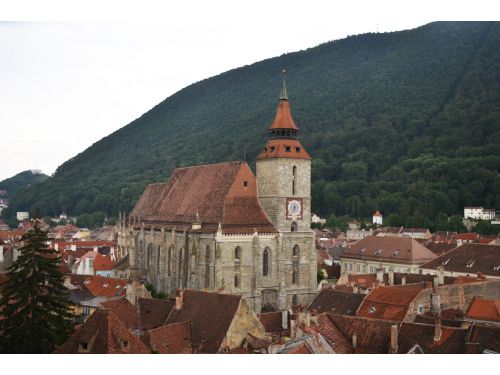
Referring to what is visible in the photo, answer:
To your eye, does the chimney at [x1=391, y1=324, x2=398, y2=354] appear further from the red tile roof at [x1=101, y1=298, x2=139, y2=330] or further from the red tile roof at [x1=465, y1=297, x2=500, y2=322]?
the red tile roof at [x1=101, y1=298, x2=139, y2=330]

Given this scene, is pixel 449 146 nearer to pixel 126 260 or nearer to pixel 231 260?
pixel 126 260

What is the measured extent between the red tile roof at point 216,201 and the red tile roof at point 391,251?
85.2 feet

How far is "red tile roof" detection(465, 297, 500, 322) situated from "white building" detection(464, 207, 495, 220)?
106 metres

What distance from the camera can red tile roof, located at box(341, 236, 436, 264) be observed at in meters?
81.2

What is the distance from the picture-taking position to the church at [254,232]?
195ft

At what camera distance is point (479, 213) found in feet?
500

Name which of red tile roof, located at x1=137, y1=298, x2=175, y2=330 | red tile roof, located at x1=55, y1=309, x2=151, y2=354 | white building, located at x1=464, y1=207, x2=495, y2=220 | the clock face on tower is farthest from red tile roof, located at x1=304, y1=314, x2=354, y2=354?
white building, located at x1=464, y1=207, x2=495, y2=220

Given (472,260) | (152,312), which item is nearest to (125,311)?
(152,312)

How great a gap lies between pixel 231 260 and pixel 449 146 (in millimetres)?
135918

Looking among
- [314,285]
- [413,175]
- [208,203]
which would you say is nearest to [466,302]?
[314,285]

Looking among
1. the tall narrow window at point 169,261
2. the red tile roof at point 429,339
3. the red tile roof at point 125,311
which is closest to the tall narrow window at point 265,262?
the tall narrow window at point 169,261

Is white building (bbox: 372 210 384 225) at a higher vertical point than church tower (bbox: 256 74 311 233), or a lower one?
lower

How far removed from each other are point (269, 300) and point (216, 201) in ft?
32.2

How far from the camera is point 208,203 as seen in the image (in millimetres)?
63750
